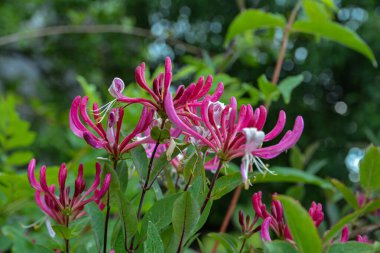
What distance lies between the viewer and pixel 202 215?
1.30 ft

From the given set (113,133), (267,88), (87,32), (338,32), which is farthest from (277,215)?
(87,32)

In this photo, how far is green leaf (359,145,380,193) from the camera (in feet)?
1.73

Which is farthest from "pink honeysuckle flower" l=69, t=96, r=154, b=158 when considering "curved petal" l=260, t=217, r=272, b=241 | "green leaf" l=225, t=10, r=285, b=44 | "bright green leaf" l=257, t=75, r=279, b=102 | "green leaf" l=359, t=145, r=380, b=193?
"green leaf" l=225, t=10, r=285, b=44

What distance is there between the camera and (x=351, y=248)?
1.07 ft

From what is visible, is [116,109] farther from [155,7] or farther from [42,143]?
[155,7]

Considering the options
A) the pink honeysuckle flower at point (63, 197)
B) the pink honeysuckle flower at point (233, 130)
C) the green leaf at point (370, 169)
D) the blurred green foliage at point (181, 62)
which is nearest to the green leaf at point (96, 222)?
the pink honeysuckle flower at point (63, 197)

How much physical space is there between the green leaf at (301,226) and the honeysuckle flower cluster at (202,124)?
0.19 feet

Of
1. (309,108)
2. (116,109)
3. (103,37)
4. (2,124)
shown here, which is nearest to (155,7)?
(103,37)

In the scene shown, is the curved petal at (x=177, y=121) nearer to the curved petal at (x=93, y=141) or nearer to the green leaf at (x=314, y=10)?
the curved petal at (x=93, y=141)

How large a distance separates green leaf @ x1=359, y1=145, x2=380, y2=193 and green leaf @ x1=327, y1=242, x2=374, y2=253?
8.7 inches

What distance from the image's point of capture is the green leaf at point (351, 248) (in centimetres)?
32

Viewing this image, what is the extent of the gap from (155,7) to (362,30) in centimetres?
199

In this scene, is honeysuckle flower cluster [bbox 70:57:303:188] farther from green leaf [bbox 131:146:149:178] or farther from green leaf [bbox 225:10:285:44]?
green leaf [bbox 225:10:285:44]

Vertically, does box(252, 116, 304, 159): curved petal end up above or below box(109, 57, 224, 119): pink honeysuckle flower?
below
